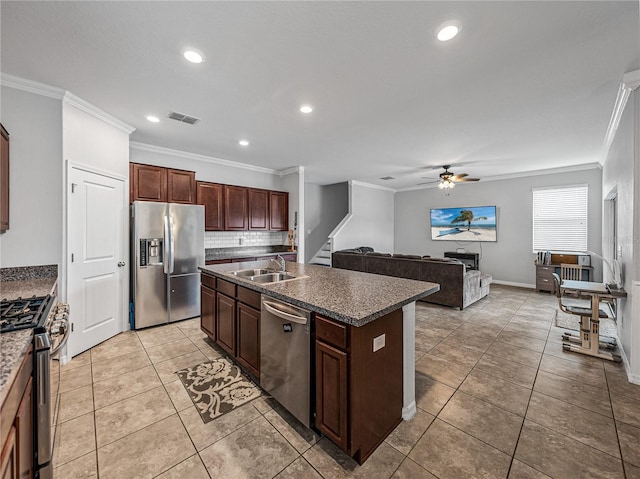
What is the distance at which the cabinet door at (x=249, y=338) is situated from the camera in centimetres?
233

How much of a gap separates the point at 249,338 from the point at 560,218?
717 centimetres

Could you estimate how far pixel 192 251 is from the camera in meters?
4.09

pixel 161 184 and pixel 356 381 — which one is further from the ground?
pixel 161 184

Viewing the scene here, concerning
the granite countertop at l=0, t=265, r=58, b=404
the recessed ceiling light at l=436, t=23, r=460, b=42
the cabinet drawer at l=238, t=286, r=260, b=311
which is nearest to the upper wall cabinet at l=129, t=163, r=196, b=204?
the granite countertop at l=0, t=265, r=58, b=404

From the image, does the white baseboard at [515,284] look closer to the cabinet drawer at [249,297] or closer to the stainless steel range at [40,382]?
the cabinet drawer at [249,297]

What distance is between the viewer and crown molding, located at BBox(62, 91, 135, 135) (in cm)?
280

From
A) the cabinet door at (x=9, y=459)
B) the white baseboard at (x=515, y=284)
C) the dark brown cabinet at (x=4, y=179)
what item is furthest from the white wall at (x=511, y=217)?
the dark brown cabinet at (x=4, y=179)

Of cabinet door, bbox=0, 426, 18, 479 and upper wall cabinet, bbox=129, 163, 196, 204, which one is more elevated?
upper wall cabinet, bbox=129, 163, 196, 204

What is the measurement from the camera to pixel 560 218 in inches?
241

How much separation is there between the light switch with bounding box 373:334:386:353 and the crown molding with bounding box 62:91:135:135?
3.71 meters

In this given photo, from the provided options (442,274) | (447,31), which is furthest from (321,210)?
(447,31)

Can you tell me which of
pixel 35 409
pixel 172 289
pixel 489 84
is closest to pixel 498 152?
pixel 489 84

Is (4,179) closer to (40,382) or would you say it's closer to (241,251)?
(40,382)

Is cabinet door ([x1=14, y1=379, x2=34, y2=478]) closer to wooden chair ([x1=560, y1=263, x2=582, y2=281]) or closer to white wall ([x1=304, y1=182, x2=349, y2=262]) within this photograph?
white wall ([x1=304, y1=182, x2=349, y2=262])
